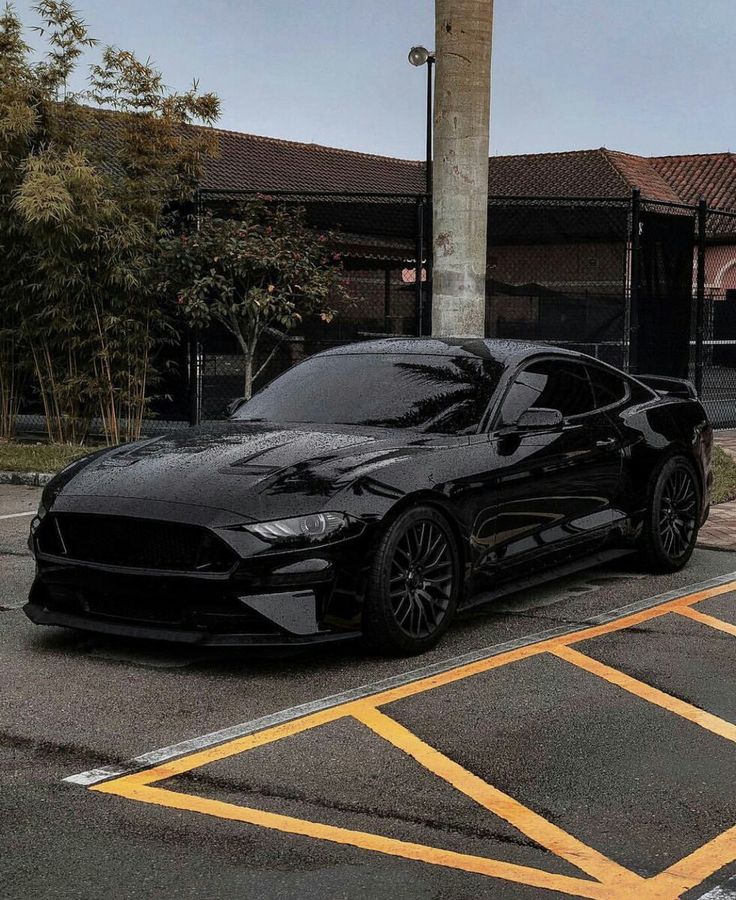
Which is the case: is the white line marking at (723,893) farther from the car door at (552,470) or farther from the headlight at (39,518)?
the headlight at (39,518)

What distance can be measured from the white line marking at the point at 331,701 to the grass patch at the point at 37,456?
22.6 feet

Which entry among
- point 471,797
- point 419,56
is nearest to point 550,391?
point 471,797

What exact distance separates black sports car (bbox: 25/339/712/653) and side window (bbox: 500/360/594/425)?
1 centimetres

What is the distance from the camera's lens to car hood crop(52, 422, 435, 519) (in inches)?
221

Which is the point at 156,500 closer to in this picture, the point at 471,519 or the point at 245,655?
the point at 245,655

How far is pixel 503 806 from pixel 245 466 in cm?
229

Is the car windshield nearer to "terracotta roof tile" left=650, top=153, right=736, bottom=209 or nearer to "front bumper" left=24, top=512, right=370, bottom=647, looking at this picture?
"front bumper" left=24, top=512, right=370, bottom=647

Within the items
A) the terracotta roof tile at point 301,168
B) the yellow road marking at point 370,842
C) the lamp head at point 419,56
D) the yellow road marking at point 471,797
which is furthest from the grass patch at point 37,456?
the terracotta roof tile at point 301,168

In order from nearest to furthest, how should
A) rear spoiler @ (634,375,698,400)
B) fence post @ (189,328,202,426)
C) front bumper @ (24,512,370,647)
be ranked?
1. front bumper @ (24,512,370,647)
2. rear spoiler @ (634,375,698,400)
3. fence post @ (189,328,202,426)

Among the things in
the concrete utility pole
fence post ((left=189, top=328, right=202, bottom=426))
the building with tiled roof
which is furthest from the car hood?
the building with tiled roof

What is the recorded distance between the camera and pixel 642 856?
3.71 m

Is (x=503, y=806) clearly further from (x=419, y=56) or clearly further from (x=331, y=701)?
(x=419, y=56)

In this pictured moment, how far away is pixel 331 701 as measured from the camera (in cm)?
527

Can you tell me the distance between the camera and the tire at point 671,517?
7793mm
